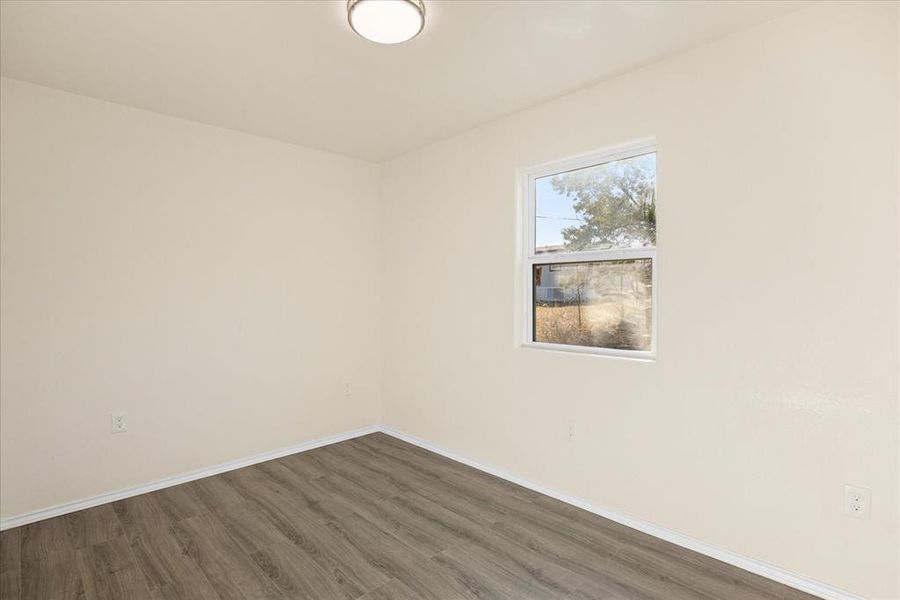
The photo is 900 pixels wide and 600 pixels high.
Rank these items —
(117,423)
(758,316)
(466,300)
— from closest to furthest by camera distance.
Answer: (758,316) < (117,423) < (466,300)

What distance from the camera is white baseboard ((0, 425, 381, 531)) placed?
2.66 meters

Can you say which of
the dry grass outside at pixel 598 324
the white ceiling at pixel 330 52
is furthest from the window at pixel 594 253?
the white ceiling at pixel 330 52

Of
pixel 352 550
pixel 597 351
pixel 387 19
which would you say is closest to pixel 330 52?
pixel 387 19

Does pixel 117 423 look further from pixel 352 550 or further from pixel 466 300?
pixel 466 300

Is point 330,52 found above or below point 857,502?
above

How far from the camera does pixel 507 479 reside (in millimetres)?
3219

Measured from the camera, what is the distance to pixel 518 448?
3189 millimetres

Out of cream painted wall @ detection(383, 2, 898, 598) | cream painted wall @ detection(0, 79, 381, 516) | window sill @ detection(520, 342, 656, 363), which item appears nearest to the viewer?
cream painted wall @ detection(383, 2, 898, 598)

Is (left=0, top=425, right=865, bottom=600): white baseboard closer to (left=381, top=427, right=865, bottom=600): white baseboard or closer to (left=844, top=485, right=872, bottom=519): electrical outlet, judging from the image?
(left=381, top=427, right=865, bottom=600): white baseboard

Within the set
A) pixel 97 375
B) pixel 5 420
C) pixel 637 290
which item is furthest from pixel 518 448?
pixel 5 420

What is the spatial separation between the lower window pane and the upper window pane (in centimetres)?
14

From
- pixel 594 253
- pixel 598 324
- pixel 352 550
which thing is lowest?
pixel 352 550

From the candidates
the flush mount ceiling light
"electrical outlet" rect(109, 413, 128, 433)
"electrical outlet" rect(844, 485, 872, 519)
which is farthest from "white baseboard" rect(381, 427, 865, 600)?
the flush mount ceiling light

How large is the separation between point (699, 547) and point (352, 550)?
176 cm
